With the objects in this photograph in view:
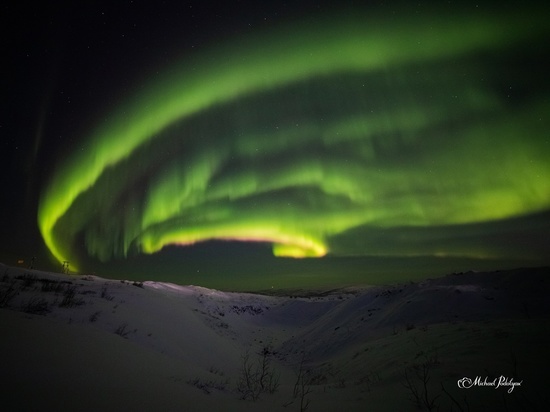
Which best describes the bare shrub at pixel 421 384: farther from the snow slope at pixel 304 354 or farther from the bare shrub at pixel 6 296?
the bare shrub at pixel 6 296

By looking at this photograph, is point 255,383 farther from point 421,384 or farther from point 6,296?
point 6,296

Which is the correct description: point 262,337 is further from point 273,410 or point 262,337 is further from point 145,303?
point 273,410

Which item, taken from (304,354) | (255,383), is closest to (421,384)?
(255,383)

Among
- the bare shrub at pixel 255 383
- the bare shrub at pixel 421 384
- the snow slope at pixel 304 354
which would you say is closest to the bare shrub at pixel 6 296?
the snow slope at pixel 304 354

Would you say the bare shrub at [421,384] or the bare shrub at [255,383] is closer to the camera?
the bare shrub at [421,384]

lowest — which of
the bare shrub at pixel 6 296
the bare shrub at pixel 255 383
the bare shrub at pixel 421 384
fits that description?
the bare shrub at pixel 255 383

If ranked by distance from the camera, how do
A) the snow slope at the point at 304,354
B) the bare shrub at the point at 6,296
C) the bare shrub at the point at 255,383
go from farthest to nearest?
1. the bare shrub at the point at 6,296
2. the bare shrub at the point at 255,383
3. the snow slope at the point at 304,354

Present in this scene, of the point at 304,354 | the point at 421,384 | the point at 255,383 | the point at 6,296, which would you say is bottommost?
the point at 304,354

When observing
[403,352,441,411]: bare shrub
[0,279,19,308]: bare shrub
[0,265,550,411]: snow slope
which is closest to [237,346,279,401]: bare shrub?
[0,265,550,411]: snow slope

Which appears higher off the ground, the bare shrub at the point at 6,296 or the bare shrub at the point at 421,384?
the bare shrub at the point at 6,296

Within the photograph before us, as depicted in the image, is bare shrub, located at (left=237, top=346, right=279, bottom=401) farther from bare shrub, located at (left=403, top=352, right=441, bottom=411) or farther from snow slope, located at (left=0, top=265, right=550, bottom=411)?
bare shrub, located at (left=403, top=352, right=441, bottom=411)

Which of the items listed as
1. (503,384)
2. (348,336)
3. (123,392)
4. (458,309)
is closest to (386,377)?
(503,384)

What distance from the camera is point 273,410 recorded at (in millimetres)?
3578

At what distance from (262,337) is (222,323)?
3.72 m
